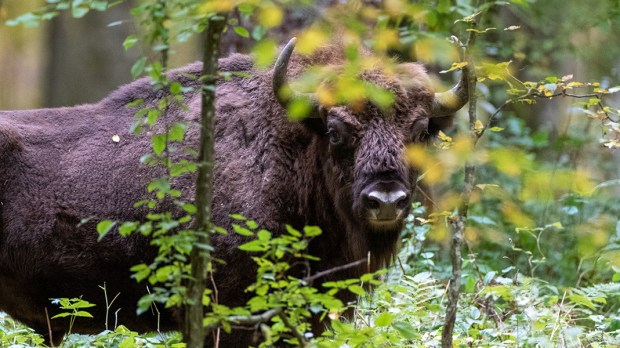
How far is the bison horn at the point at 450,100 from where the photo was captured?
6316 mm

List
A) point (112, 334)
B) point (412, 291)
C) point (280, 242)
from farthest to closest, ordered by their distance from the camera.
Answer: point (412, 291) → point (112, 334) → point (280, 242)

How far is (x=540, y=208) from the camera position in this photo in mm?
9547

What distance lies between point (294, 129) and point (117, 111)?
152cm

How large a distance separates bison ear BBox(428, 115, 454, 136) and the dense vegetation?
138 mm

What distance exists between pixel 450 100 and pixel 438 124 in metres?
0.25

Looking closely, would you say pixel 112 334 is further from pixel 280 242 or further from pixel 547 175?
pixel 547 175

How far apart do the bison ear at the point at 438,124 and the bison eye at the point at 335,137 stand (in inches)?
33.5

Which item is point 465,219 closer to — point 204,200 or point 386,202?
point 386,202

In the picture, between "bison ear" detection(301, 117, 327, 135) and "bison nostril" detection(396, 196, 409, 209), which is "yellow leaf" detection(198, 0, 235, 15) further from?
"bison ear" detection(301, 117, 327, 135)

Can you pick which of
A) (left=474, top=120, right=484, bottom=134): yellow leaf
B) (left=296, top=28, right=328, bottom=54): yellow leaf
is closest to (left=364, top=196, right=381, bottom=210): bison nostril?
(left=474, top=120, right=484, bottom=134): yellow leaf

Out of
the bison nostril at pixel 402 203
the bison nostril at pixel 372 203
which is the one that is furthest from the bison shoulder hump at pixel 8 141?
the bison nostril at pixel 402 203

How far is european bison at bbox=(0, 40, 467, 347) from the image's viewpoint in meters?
Result: 5.98

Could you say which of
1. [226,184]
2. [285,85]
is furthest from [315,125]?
[226,184]

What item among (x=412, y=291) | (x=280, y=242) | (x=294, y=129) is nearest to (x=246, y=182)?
(x=294, y=129)
